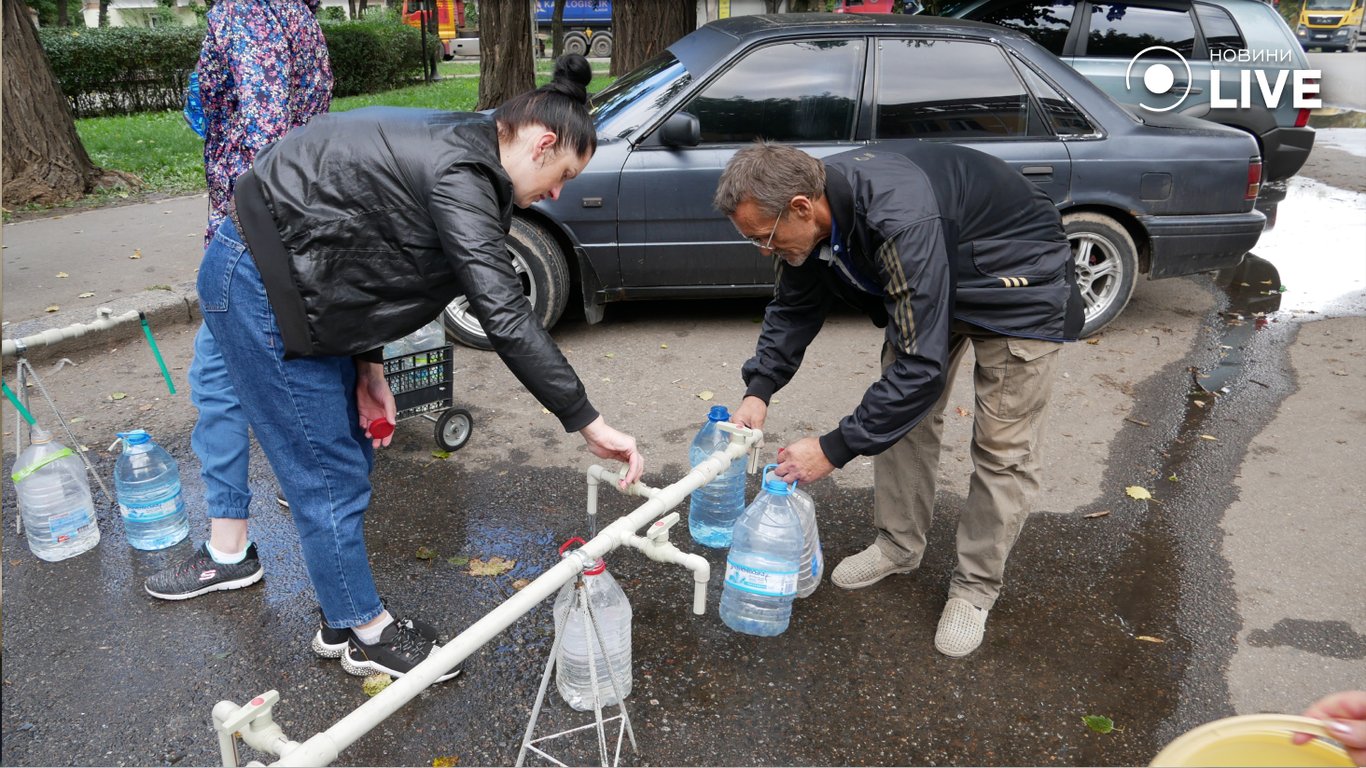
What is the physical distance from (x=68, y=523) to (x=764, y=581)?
2646mm

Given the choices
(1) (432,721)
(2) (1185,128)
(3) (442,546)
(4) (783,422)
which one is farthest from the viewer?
(2) (1185,128)

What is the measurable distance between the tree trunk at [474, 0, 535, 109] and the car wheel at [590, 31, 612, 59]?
1954 centimetres

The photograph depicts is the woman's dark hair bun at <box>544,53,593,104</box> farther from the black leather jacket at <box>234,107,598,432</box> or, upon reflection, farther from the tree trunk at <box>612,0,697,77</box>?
the tree trunk at <box>612,0,697,77</box>

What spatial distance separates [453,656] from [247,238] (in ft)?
4.20

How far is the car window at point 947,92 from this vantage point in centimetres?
Answer: 554

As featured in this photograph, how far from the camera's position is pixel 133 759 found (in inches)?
101

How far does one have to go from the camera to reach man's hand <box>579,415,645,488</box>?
7.97ft

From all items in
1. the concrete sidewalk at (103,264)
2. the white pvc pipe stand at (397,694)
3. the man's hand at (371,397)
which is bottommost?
the concrete sidewalk at (103,264)

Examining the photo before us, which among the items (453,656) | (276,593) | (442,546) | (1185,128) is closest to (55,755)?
(276,593)

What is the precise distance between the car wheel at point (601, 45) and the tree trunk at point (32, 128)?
2367 centimetres

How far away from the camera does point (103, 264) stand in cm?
689

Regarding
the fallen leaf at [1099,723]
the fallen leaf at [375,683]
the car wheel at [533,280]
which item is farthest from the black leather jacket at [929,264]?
the car wheel at [533,280]

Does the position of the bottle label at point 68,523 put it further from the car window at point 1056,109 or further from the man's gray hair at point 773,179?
the car window at point 1056,109

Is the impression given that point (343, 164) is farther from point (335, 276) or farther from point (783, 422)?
point (783, 422)
